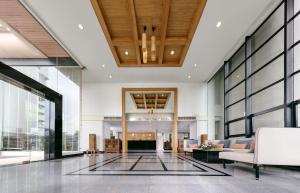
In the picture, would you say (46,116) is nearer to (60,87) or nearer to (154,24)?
(60,87)

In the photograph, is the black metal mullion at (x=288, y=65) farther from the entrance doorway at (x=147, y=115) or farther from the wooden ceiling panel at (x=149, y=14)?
the entrance doorway at (x=147, y=115)

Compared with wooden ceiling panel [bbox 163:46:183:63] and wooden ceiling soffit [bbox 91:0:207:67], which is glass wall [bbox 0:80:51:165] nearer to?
wooden ceiling soffit [bbox 91:0:207:67]

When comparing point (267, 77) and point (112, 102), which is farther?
point (112, 102)

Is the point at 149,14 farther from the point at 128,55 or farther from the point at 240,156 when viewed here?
the point at 240,156

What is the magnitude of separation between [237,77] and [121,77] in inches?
242

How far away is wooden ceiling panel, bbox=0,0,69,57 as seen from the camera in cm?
628

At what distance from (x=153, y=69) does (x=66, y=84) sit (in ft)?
13.1

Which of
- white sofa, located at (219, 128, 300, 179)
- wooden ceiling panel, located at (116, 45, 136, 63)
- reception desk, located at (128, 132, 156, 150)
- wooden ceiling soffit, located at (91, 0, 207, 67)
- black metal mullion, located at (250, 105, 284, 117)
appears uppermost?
wooden ceiling soffit, located at (91, 0, 207, 67)

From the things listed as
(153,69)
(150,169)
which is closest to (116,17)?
(150,169)

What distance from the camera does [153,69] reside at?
40.2 feet

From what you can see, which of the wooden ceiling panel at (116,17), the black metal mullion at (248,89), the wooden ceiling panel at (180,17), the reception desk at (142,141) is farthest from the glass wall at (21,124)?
the reception desk at (142,141)

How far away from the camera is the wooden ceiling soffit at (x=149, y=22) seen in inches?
267

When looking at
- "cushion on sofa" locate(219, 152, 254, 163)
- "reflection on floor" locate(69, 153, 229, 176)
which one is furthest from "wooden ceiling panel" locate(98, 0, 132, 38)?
"cushion on sofa" locate(219, 152, 254, 163)

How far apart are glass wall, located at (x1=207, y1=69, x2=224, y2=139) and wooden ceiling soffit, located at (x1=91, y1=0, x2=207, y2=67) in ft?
9.88
